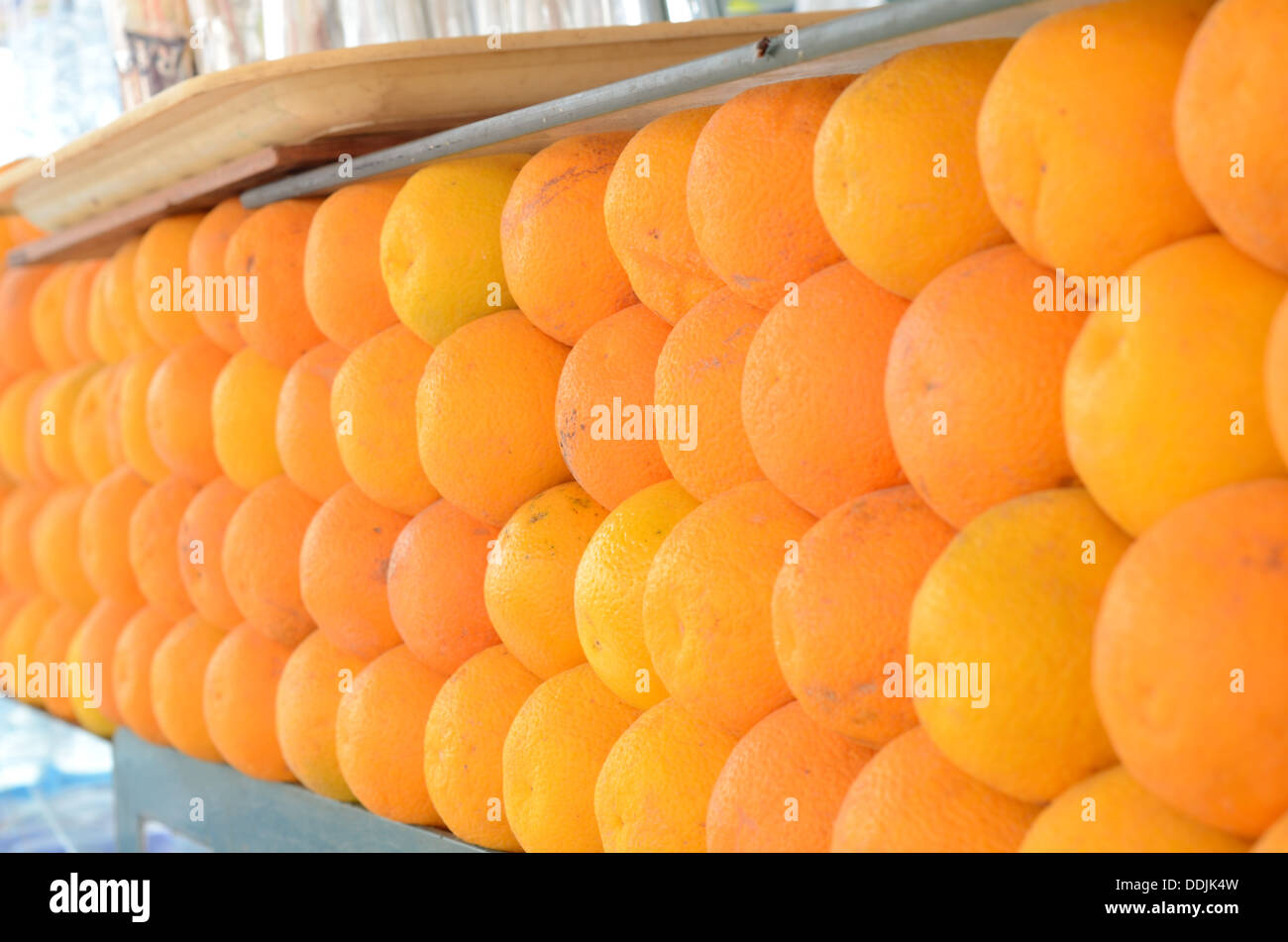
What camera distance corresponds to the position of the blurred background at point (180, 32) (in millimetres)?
1236

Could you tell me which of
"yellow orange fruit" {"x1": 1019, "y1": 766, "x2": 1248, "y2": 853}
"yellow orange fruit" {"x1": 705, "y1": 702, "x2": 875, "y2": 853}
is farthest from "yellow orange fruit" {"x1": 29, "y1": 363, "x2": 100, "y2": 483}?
"yellow orange fruit" {"x1": 1019, "y1": 766, "x2": 1248, "y2": 853}

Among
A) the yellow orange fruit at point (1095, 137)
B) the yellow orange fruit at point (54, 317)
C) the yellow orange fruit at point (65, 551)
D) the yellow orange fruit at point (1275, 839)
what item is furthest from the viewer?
the yellow orange fruit at point (54, 317)

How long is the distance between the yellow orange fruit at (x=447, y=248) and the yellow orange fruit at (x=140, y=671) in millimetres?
711

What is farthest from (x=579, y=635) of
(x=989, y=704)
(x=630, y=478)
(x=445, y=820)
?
(x=989, y=704)

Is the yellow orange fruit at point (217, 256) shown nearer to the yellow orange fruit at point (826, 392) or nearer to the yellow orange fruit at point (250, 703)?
the yellow orange fruit at point (250, 703)

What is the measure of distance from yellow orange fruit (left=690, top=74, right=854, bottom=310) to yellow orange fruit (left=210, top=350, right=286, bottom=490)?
27.7 inches

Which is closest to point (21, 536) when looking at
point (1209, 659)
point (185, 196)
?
point (185, 196)

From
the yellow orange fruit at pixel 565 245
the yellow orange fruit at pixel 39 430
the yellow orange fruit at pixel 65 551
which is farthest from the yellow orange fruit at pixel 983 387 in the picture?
the yellow orange fruit at pixel 39 430

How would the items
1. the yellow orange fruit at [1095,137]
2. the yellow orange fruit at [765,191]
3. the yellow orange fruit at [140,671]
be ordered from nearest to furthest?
the yellow orange fruit at [1095,137] < the yellow orange fruit at [765,191] < the yellow orange fruit at [140,671]

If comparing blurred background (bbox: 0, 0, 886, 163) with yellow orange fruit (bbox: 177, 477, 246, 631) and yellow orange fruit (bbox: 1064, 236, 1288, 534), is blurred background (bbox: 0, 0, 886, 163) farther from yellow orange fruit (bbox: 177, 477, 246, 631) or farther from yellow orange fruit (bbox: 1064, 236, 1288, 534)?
yellow orange fruit (bbox: 1064, 236, 1288, 534)

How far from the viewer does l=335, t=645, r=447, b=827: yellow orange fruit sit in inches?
44.9

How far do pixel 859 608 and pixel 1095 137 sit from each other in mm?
270

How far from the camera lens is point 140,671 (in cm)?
160
